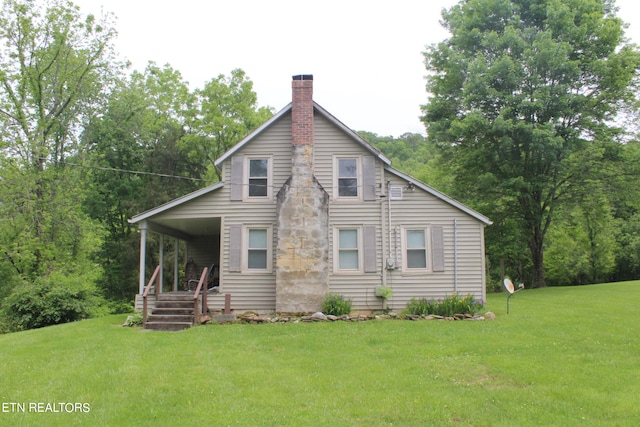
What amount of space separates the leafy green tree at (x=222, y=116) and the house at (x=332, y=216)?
16.3m

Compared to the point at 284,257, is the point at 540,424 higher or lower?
lower

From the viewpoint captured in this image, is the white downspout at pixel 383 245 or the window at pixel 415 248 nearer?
the white downspout at pixel 383 245

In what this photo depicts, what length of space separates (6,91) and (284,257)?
1967cm

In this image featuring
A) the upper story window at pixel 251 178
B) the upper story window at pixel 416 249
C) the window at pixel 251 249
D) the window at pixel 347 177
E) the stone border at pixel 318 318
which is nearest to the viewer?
the stone border at pixel 318 318

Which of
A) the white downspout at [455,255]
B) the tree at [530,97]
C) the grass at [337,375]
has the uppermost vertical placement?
the tree at [530,97]

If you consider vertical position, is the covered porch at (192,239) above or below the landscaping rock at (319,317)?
above

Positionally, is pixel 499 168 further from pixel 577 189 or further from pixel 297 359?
pixel 297 359

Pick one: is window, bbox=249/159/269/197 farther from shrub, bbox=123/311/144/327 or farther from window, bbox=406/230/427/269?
shrub, bbox=123/311/144/327

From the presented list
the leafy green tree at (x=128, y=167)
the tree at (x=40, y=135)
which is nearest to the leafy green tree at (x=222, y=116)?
the leafy green tree at (x=128, y=167)

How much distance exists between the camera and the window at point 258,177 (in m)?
15.1

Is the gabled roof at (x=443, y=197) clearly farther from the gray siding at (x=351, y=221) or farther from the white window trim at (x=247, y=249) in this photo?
the white window trim at (x=247, y=249)

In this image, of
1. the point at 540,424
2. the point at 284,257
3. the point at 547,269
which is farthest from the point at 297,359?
the point at 547,269

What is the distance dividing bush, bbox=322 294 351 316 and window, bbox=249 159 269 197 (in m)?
3.76

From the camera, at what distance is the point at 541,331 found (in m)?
11.3
